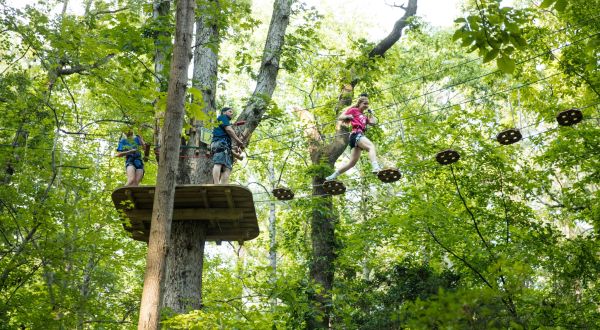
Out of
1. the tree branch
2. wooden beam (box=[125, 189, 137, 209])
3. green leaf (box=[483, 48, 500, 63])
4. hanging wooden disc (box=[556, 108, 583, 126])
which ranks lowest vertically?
green leaf (box=[483, 48, 500, 63])

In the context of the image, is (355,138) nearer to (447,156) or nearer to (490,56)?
(447,156)

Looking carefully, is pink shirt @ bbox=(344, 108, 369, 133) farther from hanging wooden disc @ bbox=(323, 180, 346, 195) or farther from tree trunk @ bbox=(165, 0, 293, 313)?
tree trunk @ bbox=(165, 0, 293, 313)

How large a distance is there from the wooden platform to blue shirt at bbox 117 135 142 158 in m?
0.79

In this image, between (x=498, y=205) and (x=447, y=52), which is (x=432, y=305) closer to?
(x=498, y=205)

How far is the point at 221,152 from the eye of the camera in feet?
25.5

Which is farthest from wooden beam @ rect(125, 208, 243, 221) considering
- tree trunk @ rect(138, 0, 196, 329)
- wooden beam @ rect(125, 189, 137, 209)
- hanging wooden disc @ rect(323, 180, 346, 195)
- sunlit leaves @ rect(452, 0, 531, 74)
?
sunlit leaves @ rect(452, 0, 531, 74)

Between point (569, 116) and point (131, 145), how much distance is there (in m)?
5.93

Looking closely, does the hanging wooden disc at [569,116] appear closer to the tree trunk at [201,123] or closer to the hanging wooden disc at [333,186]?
the hanging wooden disc at [333,186]

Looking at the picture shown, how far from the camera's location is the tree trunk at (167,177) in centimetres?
413

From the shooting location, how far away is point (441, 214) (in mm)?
10617

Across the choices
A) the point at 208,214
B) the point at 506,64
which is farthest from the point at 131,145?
the point at 506,64

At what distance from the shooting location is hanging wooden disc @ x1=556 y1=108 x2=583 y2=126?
752 cm

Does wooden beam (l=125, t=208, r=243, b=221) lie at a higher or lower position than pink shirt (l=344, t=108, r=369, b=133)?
lower

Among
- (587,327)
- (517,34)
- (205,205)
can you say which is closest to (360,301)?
(587,327)
